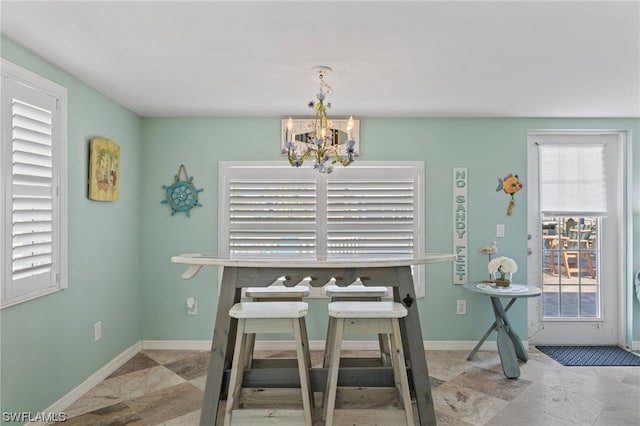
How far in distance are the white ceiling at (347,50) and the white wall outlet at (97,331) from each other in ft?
6.00

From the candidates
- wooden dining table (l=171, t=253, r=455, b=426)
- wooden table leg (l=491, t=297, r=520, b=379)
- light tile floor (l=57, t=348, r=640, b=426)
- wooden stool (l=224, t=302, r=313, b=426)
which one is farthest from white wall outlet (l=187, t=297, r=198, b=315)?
wooden table leg (l=491, t=297, r=520, b=379)

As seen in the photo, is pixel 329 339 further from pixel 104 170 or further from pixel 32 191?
pixel 104 170

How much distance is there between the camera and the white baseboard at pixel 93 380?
2.69m

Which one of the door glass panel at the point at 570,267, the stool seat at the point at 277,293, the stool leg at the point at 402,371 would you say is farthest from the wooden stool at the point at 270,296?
the door glass panel at the point at 570,267

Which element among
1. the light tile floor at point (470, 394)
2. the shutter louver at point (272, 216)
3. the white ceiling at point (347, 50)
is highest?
the white ceiling at point (347, 50)

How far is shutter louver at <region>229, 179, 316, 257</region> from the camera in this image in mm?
3959

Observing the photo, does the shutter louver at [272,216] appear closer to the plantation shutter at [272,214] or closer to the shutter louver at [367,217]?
the plantation shutter at [272,214]

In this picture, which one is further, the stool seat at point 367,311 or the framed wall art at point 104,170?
the framed wall art at point 104,170

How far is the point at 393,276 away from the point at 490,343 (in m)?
2.18

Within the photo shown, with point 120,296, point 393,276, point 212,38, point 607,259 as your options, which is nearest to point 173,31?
point 212,38

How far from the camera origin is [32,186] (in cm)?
241

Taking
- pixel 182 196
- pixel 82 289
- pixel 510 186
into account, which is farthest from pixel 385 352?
pixel 182 196

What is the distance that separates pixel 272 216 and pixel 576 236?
10.1 ft

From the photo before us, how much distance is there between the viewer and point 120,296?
358 centimetres
